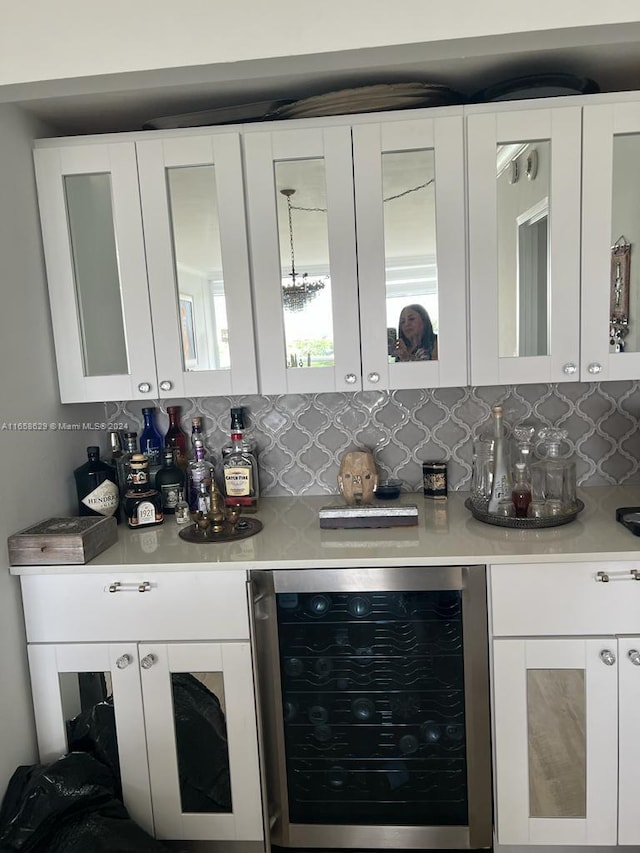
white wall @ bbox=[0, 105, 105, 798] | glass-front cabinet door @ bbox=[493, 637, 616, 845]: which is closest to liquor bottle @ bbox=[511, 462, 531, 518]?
glass-front cabinet door @ bbox=[493, 637, 616, 845]

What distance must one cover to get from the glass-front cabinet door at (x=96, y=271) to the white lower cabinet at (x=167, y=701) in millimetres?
647

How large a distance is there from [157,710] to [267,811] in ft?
1.41

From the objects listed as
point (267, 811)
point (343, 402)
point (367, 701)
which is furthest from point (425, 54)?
point (267, 811)

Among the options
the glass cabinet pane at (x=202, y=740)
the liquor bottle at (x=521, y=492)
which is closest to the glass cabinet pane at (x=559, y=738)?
the liquor bottle at (x=521, y=492)

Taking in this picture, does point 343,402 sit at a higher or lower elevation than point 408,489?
higher

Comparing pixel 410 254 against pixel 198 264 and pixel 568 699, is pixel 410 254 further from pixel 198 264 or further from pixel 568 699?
pixel 568 699

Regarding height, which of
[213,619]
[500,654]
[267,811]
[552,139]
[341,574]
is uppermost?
[552,139]

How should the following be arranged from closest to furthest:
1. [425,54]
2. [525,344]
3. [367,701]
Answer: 1. [425,54]
2. [367,701]
3. [525,344]

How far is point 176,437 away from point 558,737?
1.53 meters

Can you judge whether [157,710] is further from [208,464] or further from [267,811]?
[208,464]

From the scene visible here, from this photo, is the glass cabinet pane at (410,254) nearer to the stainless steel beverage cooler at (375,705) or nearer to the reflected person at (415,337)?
the reflected person at (415,337)

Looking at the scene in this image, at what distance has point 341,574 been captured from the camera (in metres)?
1.57

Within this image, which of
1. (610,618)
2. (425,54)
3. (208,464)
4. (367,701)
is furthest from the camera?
(208,464)

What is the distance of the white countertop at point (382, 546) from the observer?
60.4 inches
